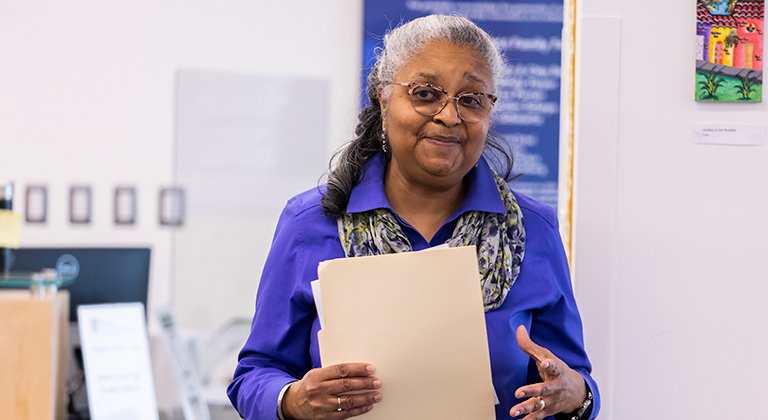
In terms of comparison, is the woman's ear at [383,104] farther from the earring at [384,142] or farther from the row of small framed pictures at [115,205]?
the row of small framed pictures at [115,205]

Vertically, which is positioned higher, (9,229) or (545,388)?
(9,229)

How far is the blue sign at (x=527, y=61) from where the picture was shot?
4.22 metres

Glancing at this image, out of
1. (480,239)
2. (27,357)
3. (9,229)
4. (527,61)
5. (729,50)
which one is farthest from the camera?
(527,61)

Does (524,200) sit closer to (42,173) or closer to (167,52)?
(167,52)

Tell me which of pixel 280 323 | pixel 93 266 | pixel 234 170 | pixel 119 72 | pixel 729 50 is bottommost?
pixel 93 266

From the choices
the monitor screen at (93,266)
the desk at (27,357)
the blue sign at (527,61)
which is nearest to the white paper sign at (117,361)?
the monitor screen at (93,266)

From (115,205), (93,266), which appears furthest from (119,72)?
(93,266)

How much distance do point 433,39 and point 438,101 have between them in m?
0.12

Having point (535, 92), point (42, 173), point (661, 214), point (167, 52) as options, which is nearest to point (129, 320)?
point (42, 173)

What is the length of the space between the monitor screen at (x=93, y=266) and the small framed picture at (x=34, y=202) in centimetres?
63

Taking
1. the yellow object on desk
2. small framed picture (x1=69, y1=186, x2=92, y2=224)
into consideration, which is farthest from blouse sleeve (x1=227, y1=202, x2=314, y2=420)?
small framed picture (x1=69, y1=186, x2=92, y2=224)

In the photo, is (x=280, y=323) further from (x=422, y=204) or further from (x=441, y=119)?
(x=441, y=119)

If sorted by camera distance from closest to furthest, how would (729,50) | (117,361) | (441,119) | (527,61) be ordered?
(441,119) → (729,50) → (117,361) → (527,61)

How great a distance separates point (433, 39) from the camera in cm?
128
